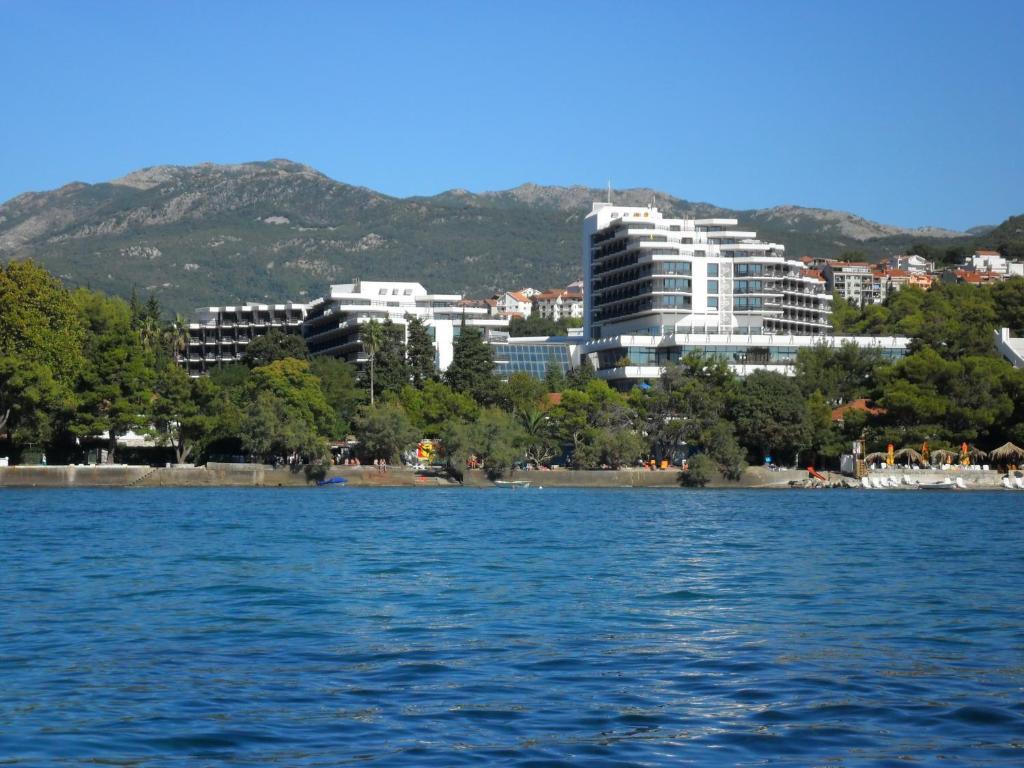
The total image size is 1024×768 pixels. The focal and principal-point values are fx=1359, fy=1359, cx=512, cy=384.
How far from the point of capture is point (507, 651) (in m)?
19.2

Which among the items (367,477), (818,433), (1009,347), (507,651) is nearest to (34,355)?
(367,477)

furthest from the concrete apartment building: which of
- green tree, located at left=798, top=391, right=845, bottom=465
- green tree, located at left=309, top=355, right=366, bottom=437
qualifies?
green tree, located at left=798, top=391, right=845, bottom=465

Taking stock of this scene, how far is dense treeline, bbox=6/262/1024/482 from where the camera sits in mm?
91625

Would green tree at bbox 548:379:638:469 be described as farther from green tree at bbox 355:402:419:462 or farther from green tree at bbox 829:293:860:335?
green tree at bbox 829:293:860:335

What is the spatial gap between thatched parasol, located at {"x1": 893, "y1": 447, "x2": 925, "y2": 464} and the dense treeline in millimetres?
987

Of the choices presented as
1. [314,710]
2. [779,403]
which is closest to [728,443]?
[779,403]

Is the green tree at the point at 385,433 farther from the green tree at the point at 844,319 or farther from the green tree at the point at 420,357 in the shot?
the green tree at the point at 844,319

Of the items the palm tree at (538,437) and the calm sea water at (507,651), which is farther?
the palm tree at (538,437)

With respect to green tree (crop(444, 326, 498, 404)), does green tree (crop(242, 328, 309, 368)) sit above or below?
above

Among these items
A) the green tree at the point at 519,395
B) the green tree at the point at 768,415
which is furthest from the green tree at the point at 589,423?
the green tree at the point at 768,415

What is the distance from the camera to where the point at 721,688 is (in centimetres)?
1661

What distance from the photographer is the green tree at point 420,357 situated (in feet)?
412

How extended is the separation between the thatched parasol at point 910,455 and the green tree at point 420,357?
4533 cm

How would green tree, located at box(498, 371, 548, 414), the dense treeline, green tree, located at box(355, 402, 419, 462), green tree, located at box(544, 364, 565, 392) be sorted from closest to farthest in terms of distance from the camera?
the dense treeline
green tree, located at box(355, 402, 419, 462)
green tree, located at box(498, 371, 548, 414)
green tree, located at box(544, 364, 565, 392)
